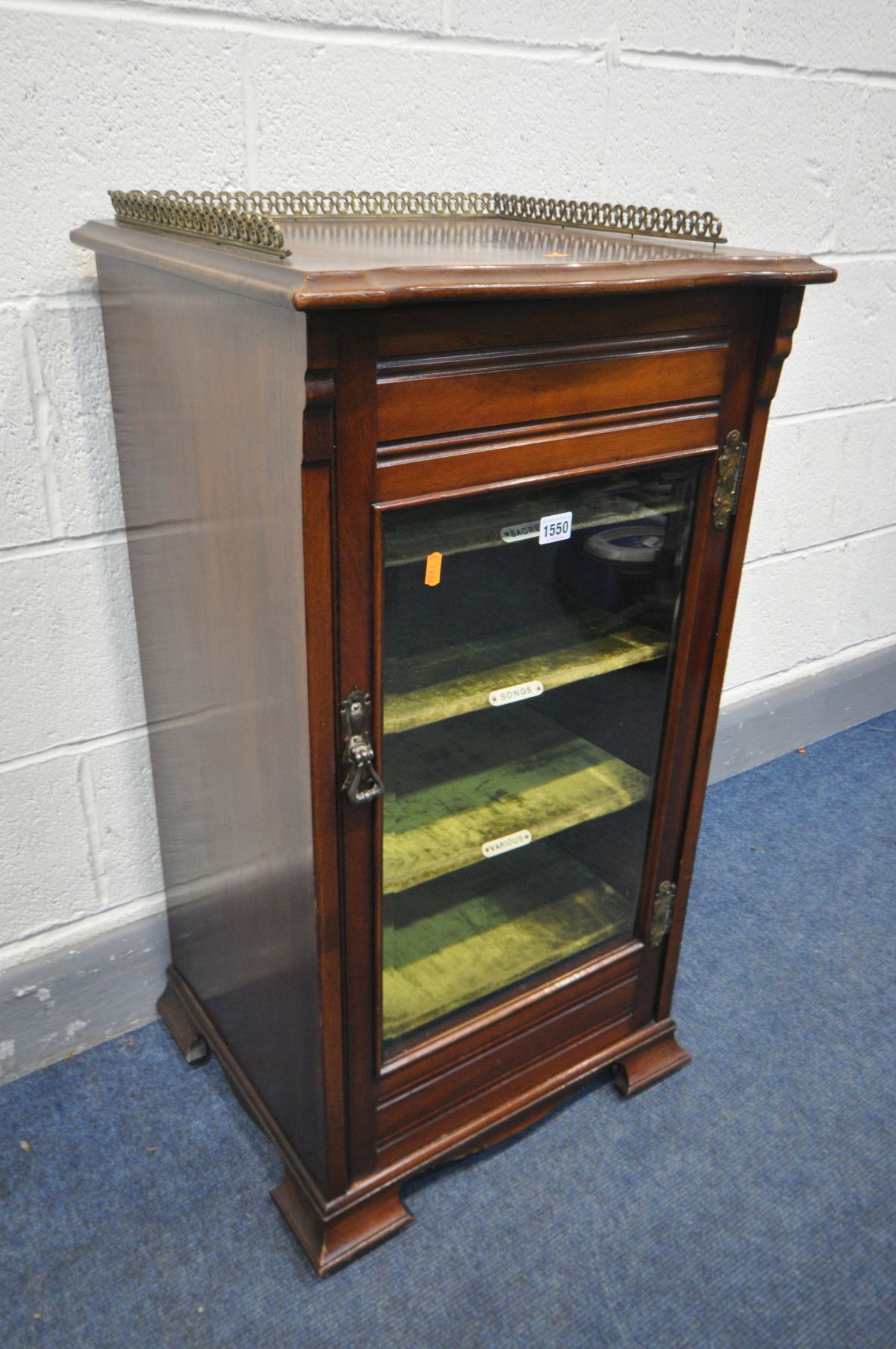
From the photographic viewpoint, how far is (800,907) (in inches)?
70.2

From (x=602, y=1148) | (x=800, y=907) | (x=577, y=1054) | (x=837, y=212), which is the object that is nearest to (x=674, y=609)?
(x=577, y=1054)

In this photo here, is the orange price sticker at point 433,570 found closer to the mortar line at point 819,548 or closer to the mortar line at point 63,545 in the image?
the mortar line at point 63,545

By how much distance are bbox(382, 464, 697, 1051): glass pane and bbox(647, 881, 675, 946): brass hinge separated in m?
0.03

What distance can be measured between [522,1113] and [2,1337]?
2.03ft

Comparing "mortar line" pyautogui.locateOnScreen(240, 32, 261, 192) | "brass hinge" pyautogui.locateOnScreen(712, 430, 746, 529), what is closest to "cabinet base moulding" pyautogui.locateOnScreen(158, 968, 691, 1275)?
"brass hinge" pyautogui.locateOnScreen(712, 430, 746, 529)

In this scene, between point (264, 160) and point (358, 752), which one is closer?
point (358, 752)

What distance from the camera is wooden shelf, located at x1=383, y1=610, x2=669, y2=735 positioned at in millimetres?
1047

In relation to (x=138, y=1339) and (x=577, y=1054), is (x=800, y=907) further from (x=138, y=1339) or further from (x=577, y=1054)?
(x=138, y=1339)

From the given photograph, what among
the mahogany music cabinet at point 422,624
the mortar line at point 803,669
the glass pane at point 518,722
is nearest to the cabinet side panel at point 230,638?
the mahogany music cabinet at point 422,624

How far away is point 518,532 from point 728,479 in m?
0.25

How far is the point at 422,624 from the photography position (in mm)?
1031

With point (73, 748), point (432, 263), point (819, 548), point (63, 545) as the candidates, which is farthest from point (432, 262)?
point (819, 548)

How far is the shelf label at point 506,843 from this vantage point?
1165 mm

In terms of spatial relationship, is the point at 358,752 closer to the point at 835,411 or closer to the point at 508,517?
the point at 508,517
